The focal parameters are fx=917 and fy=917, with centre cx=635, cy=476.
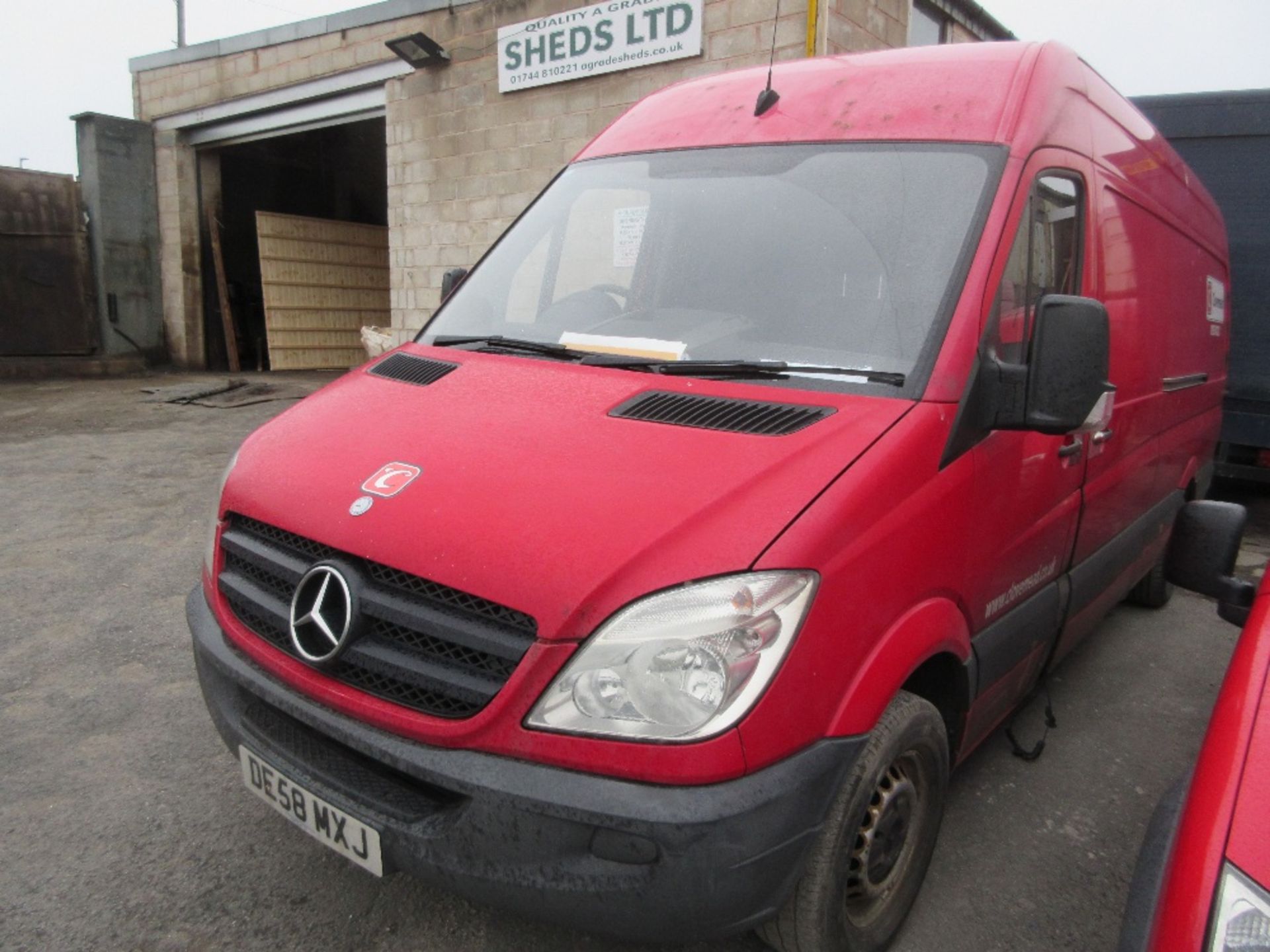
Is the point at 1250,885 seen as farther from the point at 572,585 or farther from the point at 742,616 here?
the point at 572,585

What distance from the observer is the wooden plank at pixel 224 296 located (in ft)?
46.3

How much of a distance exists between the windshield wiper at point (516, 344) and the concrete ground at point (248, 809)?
149 centimetres

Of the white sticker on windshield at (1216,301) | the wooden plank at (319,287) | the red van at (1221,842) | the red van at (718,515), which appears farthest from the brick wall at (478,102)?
the red van at (1221,842)

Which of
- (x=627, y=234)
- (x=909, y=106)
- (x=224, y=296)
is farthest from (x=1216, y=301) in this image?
(x=224, y=296)

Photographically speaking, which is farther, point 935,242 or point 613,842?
point 935,242

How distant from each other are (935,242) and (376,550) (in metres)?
1.56

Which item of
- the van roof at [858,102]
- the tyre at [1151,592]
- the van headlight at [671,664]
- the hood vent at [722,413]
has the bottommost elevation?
the tyre at [1151,592]

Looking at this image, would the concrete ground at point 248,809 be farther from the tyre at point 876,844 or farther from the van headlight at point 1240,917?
the van headlight at point 1240,917

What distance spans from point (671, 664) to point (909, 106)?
1.84 metres

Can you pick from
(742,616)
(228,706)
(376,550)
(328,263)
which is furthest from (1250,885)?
(328,263)

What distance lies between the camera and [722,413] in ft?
6.98

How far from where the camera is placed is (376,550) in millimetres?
1939

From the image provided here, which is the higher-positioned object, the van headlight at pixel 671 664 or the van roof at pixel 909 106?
the van roof at pixel 909 106

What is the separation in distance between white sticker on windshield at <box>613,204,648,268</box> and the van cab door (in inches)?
44.8
